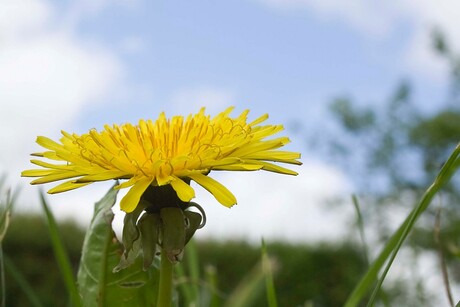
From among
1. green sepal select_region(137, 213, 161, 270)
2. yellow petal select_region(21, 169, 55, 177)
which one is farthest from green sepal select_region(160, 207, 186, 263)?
yellow petal select_region(21, 169, 55, 177)

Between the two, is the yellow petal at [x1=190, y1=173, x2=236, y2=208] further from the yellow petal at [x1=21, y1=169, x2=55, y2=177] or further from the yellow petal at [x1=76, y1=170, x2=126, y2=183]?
the yellow petal at [x1=21, y1=169, x2=55, y2=177]

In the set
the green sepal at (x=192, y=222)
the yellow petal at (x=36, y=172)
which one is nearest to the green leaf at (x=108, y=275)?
the yellow petal at (x=36, y=172)

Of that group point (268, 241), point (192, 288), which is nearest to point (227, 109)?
point (192, 288)

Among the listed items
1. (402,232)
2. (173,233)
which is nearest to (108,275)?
(173,233)

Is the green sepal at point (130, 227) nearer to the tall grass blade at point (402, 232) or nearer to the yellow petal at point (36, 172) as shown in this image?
the yellow petal at point (36, 172)

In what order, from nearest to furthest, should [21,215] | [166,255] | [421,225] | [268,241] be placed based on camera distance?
[166,255], [21,215], [268,241], [421,225]

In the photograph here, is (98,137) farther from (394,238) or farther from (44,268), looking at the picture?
(44,268)
